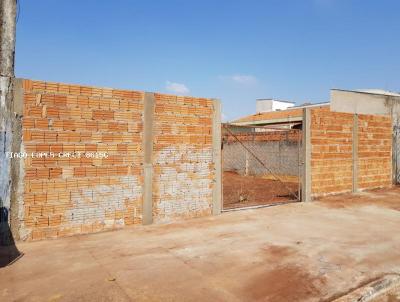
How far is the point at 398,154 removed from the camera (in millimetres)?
14430

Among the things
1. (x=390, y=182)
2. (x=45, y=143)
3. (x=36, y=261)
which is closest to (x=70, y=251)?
(x=36, y=261)

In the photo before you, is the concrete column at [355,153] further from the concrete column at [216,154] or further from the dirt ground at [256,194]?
the concrete column at [216,154]

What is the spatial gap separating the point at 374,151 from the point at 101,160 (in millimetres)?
11009

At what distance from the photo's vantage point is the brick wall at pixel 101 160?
19.1 feet

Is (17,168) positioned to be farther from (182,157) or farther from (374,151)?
(374,151)

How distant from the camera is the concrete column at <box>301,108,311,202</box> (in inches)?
401

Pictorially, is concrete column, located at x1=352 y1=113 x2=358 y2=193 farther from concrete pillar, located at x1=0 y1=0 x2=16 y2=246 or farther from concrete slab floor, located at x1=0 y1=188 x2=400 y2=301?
concrete pillar, located at x1=0 y1=0 x2=16 y2=246

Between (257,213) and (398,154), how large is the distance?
9.56 m

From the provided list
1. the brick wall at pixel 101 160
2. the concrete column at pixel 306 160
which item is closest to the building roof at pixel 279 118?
the concrete column at pixel 306 160

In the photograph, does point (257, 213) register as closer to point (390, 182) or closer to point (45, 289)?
point (45, 289)

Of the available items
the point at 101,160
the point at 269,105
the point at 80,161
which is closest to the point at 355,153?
the point at 101,160

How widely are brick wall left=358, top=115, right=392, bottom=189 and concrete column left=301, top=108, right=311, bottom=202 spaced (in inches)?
125

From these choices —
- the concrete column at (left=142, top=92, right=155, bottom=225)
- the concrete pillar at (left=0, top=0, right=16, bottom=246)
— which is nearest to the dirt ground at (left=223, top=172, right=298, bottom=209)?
the concrete column at (left=142, top=92, right=155, bottom=225)

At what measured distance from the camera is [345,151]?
11.6 meters
